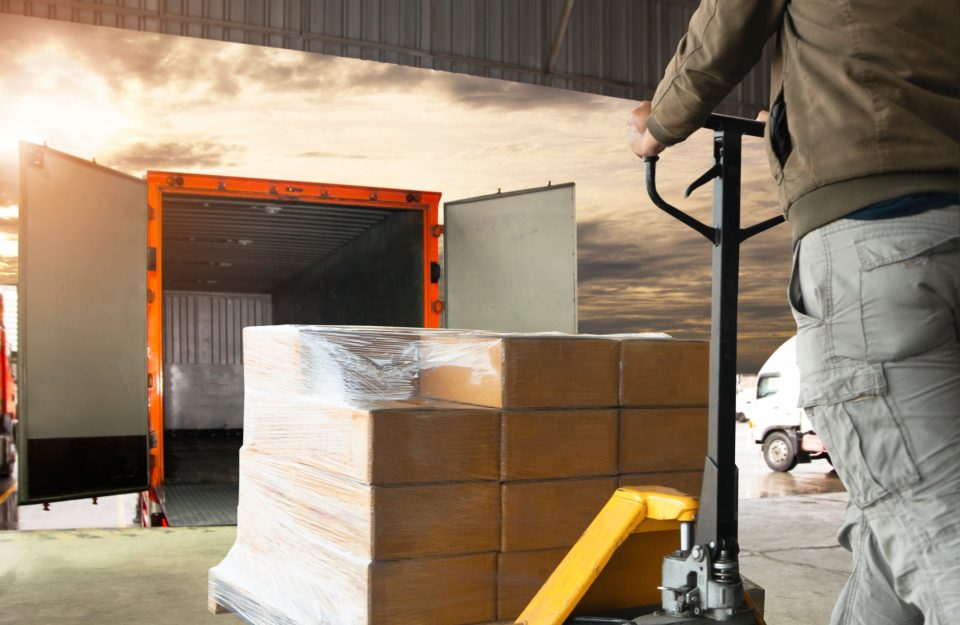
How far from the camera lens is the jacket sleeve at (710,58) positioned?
160 centimetres

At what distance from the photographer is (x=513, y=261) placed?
7.09m

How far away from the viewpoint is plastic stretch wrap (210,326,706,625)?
247 centimetres

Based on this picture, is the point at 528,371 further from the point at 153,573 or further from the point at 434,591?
the point at 153,573

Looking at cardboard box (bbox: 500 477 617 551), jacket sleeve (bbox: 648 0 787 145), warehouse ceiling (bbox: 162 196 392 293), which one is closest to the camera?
jacket sleeve (bbox: 648 0 787 145)

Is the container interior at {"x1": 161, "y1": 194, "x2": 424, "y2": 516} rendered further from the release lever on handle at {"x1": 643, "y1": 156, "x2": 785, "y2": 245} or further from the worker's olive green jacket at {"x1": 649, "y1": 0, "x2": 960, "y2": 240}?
the worker's olive green jacket at {"x1": 649, "y1": 0, "x2": 960, "y2": 240}

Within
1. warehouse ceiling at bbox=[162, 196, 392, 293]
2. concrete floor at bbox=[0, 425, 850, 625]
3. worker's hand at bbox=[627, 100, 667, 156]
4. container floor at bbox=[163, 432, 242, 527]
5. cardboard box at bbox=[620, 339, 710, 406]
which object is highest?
warehouse ceiling at bbox=[162, 196, 392, 293]

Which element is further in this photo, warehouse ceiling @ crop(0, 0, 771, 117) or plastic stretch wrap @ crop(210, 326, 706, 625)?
warehouse ceiling @ crop(0, 0, 771, 117)

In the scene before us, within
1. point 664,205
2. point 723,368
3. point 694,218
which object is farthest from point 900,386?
point 664,205

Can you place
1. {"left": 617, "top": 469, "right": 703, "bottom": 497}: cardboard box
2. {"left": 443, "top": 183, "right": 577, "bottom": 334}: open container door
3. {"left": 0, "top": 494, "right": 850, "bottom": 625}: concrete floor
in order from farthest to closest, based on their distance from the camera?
{"left": 443, "top": 183, "right": 577, "bottom": 334}: open container door < {"left": 0, "top": 494, "right": 850, "bottom": 625}: concrete floor < {"left": 617, "top": 469, "right": 703, "bottom": 497}: cardboard box

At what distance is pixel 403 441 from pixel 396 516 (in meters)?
0.20

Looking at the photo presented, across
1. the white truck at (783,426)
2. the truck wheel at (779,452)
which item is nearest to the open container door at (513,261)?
the white truck at (783,426)

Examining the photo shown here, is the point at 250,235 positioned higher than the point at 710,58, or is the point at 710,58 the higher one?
the point at 250,235

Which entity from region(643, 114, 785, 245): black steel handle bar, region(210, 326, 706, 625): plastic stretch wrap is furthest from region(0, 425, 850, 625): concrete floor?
region(643, 114, 785, 245): black steel handle bar

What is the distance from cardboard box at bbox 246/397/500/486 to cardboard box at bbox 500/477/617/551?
0.11 meters
